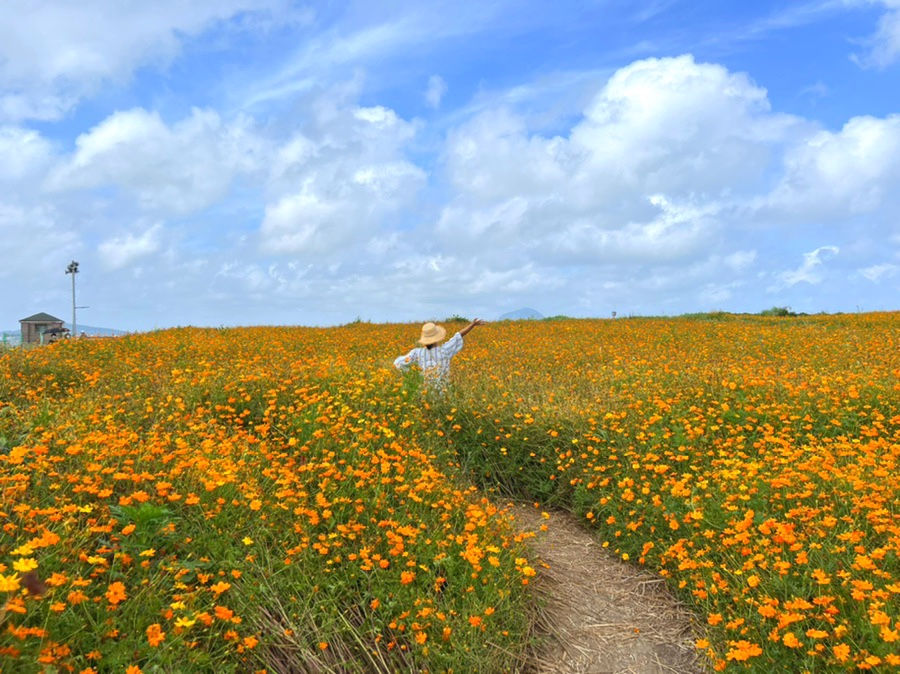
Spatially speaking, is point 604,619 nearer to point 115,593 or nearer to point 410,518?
point 410,518

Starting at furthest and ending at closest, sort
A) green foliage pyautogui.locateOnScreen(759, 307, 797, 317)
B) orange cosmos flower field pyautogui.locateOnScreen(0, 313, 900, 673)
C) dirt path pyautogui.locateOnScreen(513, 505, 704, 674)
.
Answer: green foliage pyautogui.locateOnScreen(759, 307, 797, 317), dirt path pyautogui.locateOnScreen(513, 505, 704, 674), orange cosmos flower field pyautogui.locateOnScreen(0, 313, 900, 673)

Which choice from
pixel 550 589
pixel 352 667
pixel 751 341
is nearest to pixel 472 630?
pixel 352 667

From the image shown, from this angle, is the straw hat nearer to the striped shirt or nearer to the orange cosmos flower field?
the striped shirt

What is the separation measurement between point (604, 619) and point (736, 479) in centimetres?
162

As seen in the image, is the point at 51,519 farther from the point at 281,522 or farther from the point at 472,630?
the point at 472,630

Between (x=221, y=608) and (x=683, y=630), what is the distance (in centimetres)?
344

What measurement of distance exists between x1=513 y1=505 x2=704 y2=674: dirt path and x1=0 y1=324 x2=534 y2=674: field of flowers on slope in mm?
401

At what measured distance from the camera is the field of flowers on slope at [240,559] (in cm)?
315

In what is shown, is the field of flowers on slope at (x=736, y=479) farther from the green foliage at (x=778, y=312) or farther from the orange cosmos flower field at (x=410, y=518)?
the green foliage at (x=778, y=312)

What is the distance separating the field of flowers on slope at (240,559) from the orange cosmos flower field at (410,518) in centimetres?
2

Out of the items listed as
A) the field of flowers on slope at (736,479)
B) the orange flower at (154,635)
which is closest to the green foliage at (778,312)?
the field of flowers on slope at (736,479)

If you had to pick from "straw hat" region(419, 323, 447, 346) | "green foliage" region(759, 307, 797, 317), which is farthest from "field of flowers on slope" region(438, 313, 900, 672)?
"green foliage" region(759, 307, 797, 317)

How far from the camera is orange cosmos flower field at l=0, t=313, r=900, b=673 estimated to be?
3.43 metres

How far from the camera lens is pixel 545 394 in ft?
27.1
